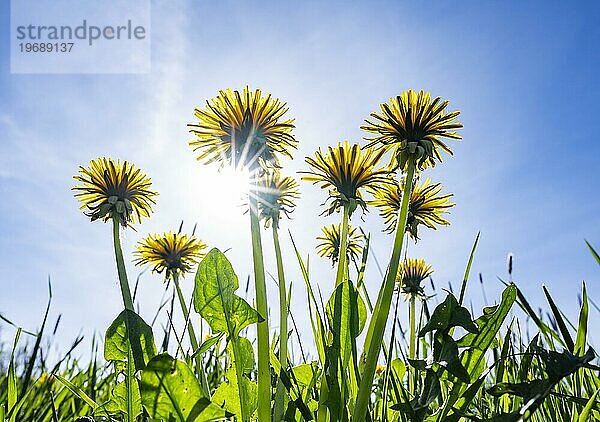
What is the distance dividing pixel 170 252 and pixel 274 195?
2.42 feet

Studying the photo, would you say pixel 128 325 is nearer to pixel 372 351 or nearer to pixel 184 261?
pixel 372 351

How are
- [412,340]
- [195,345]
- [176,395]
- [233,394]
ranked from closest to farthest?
1. [176,395]
2. [233,394]
3. [195,345]
4. [412,340]

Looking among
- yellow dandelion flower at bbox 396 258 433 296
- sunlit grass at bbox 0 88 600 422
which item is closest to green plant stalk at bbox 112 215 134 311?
sunlit grass at bbox 0 88 600 422

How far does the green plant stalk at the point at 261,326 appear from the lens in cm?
142

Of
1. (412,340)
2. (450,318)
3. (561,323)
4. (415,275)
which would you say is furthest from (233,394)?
(415,275)

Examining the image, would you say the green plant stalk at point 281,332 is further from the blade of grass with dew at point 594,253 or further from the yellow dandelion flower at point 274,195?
the blade of grass with dew at point 594,253

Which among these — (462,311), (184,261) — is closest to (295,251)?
(462,311)

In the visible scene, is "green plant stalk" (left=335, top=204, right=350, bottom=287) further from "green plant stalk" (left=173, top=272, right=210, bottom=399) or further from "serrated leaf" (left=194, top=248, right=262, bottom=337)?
"green plant stalk" (left=173, top=272, right=210, bottom=399)

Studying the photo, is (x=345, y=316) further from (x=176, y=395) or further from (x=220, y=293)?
(x=176, y=395)

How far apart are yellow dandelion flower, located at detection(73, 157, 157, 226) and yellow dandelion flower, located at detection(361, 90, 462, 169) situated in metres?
1.10

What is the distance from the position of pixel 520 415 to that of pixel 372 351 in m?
0.51

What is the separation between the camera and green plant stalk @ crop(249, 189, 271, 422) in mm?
1416

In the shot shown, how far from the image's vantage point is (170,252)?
2.82 meters

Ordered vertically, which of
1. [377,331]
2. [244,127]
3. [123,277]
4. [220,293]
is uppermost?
[244,127]
